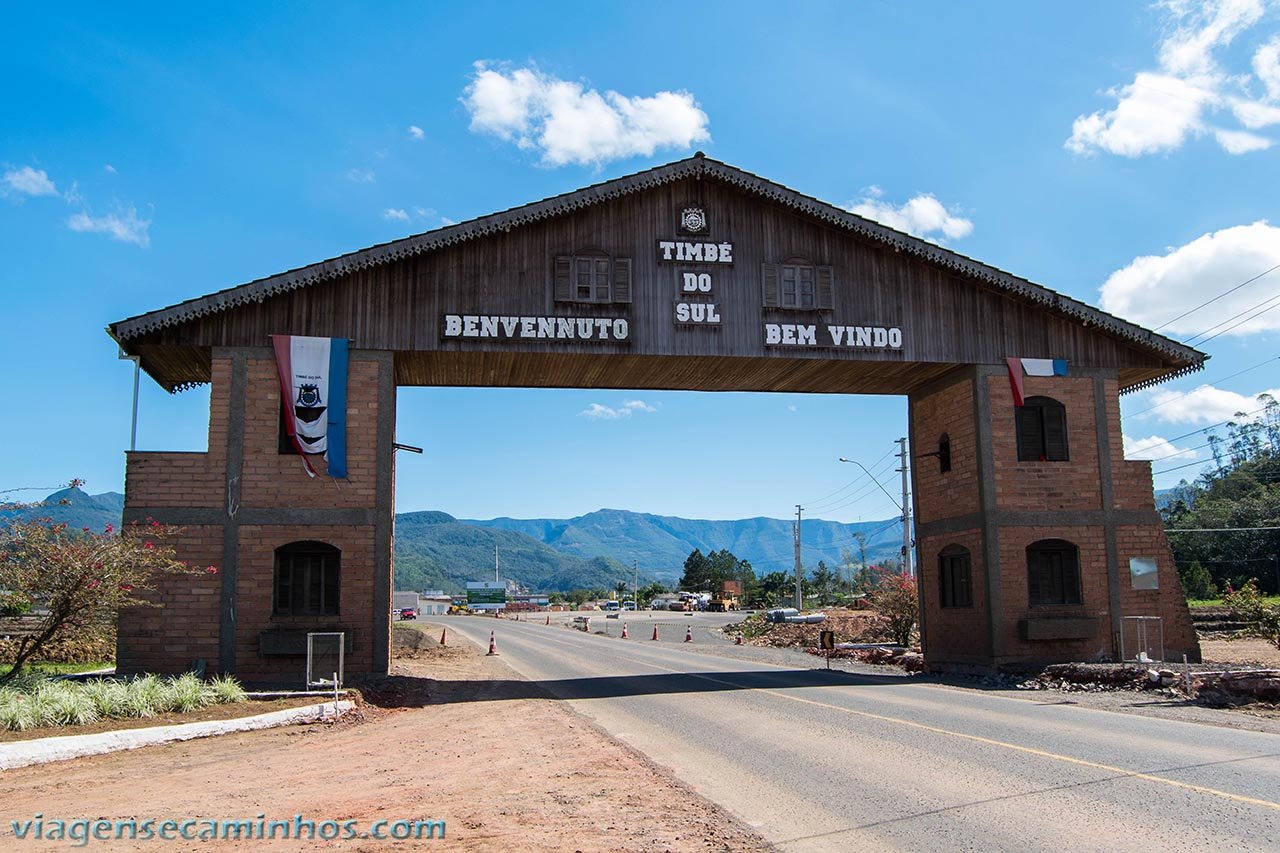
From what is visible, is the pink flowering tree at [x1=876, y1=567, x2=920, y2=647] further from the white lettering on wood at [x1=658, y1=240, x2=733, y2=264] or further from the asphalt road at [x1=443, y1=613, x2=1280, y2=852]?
the white lettering on wood at [x1=658, y1=240, x2=733, y2=264]

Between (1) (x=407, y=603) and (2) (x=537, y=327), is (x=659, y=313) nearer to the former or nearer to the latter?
(2) (x=537, y=327)

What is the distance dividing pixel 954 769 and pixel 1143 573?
17.7 meters

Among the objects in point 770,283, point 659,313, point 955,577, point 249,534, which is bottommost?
point 955,577

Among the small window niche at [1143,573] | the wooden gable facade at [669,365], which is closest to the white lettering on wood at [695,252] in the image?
the wooden gable facade at [669,365]

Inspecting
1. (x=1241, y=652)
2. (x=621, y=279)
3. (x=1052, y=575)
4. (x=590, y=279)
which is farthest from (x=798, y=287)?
(x=1241, y=652)

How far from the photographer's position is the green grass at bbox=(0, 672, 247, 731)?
14188 millimetres

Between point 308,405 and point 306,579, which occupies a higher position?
point 308,405

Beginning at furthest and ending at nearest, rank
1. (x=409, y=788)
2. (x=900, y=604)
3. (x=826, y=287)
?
1. (x=900, y=604)
2. (x=826, y=287)
3. (x=409, y=788)

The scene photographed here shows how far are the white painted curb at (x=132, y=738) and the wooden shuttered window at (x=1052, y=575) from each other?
682 inches

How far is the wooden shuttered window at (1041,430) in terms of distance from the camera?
2619cm

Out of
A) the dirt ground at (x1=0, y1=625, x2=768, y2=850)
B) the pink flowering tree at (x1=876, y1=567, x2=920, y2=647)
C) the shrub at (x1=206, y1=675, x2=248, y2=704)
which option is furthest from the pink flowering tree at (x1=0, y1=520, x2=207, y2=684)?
the pink flowering tree at (x1=876, y1=567, x2=920, y2=647)

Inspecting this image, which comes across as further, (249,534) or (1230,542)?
(1230,542)

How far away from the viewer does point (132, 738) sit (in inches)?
549

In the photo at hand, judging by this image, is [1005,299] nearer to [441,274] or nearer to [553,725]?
[441,274]
